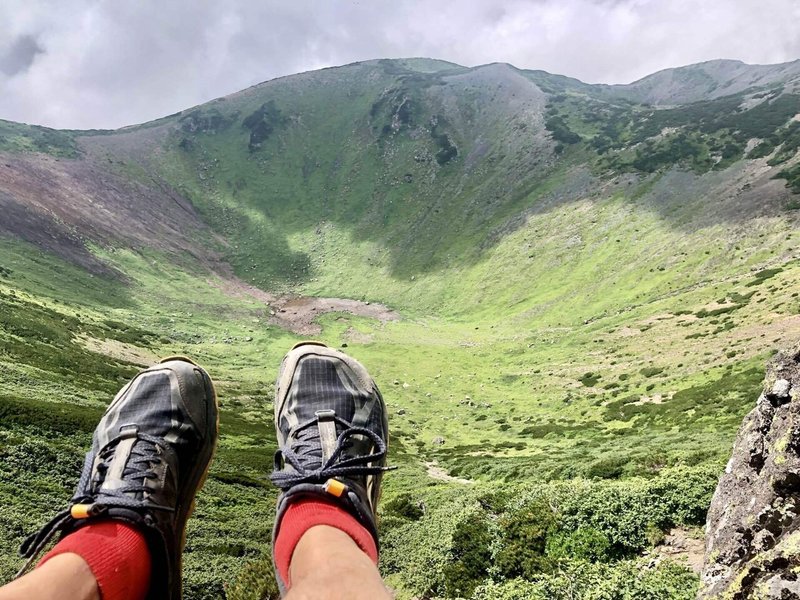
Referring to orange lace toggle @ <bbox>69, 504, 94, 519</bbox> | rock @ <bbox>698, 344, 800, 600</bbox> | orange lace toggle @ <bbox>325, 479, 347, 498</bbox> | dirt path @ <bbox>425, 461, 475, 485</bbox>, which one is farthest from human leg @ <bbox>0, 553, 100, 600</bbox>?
dirt path @ <bbox>425, 461, 475, 485</bbox>

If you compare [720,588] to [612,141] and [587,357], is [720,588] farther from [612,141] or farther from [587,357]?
[612,141]

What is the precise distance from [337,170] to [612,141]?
2609 inches

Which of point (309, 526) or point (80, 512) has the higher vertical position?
point (80, 512)

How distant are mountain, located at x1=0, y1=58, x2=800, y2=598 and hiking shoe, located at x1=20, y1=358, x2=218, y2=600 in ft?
9.07

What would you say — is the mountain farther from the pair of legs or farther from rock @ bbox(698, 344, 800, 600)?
the pair of legs

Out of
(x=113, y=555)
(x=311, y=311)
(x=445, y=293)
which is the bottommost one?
(x=113, y=555)

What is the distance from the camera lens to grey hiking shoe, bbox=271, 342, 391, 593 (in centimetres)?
422

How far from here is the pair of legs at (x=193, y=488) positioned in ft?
10.5

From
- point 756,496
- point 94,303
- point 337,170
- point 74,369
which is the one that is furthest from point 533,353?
point 337,170

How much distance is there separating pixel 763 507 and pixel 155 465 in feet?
18.0

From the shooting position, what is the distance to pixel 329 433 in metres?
5.12

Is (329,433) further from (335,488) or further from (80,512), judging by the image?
(80,512)

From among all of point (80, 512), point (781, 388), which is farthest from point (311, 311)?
point (781, 388)

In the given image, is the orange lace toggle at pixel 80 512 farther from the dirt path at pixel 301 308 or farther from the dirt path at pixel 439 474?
the dirt path at pixel 301 308
